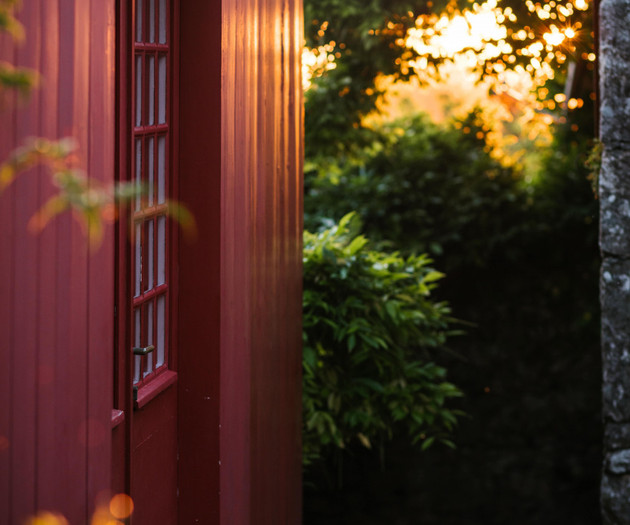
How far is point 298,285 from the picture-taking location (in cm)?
544

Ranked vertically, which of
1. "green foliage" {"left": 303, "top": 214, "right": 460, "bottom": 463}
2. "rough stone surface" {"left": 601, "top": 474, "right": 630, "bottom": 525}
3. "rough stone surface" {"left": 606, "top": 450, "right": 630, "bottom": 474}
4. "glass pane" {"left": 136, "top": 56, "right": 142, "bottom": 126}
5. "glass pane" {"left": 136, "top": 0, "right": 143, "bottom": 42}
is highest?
"glass pane" {"left": 136, "top": 0, "right": 143, "bottom": 42}

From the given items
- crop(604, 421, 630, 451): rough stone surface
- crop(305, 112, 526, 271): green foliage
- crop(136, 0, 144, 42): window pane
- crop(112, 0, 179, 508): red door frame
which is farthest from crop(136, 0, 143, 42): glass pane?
crop(305, 112, 526, 271): green foliage

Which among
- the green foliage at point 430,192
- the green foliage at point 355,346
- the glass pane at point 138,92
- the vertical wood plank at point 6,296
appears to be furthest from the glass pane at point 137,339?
the green foliage at point 430,192

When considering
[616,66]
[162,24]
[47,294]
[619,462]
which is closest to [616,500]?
[619,462]

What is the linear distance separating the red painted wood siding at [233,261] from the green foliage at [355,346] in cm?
156

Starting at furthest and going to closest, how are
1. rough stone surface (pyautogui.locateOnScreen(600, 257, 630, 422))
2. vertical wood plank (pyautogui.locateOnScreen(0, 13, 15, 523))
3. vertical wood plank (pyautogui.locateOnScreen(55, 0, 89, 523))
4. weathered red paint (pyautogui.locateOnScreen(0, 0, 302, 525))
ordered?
1. rough stone surface (pyautogui.locateOnScreen(600, 257, 630, 422))
2. vertical wood plank (pyautogui.locateOnScreen(55, 0, 89, 523))
3. weathered red paint (pyautogui.locateOnScreen(0, 0, 302, 525))
4. vertical wood plank (pyautogui.locateOnScreen(0, 13, 15, 523))

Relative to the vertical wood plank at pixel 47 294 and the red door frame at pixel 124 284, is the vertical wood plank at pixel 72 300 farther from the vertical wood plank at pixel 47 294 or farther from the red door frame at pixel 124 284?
the red door frame at pixel 124 284

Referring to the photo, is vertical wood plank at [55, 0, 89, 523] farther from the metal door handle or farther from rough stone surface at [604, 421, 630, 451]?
rough stone surface at [604, 421, 630, 451]

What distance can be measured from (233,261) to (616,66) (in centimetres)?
309

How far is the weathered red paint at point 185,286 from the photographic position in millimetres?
2041

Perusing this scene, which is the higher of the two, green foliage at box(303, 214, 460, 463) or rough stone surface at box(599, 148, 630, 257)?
rough stone surface at box(599, 148, 630, 257)

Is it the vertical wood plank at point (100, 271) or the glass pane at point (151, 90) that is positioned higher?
the glass pane at point (151, 90)

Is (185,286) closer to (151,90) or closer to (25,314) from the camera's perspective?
(151,90)

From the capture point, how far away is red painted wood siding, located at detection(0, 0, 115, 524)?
1977 millimetres
